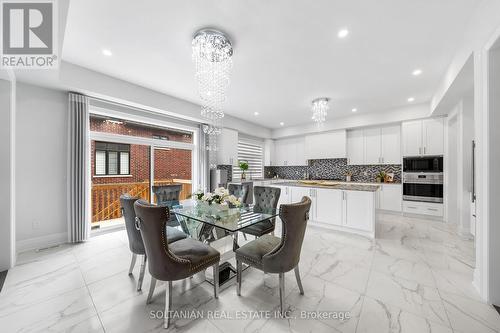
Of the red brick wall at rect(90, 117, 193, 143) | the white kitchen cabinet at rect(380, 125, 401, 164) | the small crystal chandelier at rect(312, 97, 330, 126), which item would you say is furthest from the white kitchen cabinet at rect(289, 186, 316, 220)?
the red brick wall at rect(90, 117, 193, 143)

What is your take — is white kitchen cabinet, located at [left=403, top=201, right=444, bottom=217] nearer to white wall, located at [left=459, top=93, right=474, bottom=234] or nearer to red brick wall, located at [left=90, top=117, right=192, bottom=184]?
white wall, located at [left=459, top=93, right=474, bottom=234]

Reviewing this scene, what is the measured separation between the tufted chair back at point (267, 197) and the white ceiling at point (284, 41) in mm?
1891

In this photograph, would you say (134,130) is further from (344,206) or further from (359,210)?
(359,210)

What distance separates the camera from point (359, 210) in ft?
11.5

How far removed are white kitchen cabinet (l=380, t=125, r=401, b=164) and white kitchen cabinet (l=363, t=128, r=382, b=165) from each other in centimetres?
7

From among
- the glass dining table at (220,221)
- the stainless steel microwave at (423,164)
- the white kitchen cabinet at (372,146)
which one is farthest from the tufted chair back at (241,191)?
the stainless steel microwave at (423,164)

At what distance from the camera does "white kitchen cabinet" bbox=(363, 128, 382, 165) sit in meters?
5.30

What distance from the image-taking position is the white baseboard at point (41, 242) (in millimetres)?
2829

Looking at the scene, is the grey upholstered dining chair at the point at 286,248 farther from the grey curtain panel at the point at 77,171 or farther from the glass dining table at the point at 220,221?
the grey curtain panel at the point at 77,171

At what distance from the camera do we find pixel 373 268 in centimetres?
239

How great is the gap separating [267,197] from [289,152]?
4.23 m

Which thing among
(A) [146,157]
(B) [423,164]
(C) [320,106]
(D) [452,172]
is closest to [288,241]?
(C) [320,106]

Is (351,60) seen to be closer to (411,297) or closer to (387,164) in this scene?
(411,297)

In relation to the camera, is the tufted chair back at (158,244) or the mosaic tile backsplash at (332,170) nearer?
the tufted chair back at (158,244)
